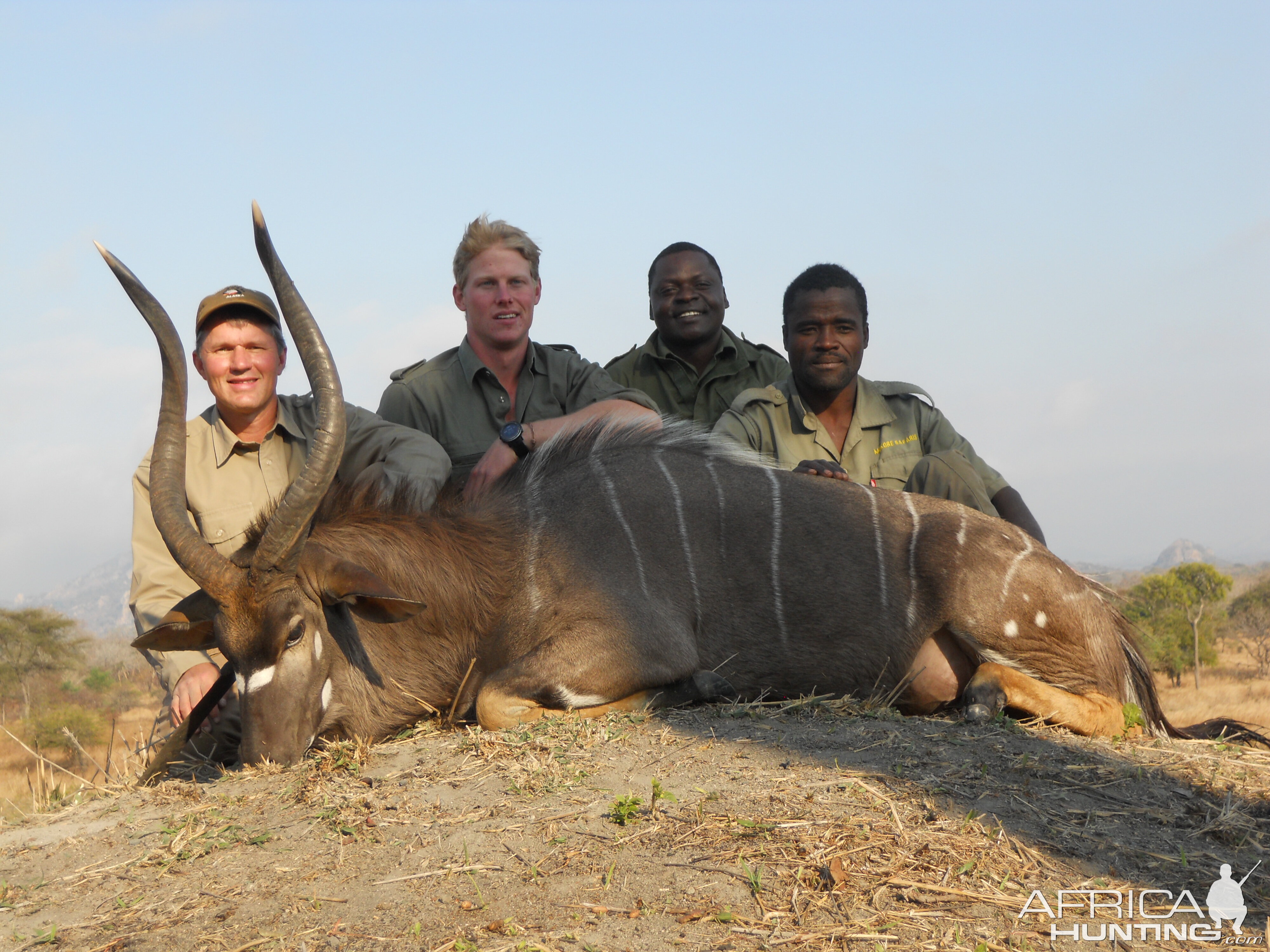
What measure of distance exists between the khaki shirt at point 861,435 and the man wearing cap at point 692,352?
146 cm

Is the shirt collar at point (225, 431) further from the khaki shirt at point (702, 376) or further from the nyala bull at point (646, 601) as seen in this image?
the khaki shirt at point (702, 376)

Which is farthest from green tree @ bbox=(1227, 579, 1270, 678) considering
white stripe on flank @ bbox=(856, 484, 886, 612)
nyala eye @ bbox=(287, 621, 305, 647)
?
nyala eye @ bbox=(287, 621, 305, 647)

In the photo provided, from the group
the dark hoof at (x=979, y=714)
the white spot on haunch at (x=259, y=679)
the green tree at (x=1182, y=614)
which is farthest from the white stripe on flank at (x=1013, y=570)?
the green tree at (x=1182, y=614)

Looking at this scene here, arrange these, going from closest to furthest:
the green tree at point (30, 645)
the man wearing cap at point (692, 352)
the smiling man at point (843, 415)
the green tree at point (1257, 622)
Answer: the smiling man at point (843, 415) → the man wearing cap at point (692, 352) → the green tree at point (30, 645) → the green tree at point (1257, 622)

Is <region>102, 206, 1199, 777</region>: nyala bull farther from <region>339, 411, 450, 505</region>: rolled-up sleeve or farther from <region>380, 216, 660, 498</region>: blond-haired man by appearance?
<region>380, 216, 660, 498</region>: blond-haired man

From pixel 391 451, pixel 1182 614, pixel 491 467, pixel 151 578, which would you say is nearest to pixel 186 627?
pixel 151 578

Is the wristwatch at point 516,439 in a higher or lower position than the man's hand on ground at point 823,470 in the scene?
higher

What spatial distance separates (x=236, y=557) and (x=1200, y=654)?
33641 millimetres

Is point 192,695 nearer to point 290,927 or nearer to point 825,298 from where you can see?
point 290,927

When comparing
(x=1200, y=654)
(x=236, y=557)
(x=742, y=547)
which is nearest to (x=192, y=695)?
(x=236, y=557)

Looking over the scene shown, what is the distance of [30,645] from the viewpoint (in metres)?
31.8

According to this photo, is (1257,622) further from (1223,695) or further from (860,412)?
(860,412)

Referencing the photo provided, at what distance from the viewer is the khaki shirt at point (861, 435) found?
663cm

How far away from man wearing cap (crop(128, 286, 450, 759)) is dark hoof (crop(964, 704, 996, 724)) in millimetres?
2755
